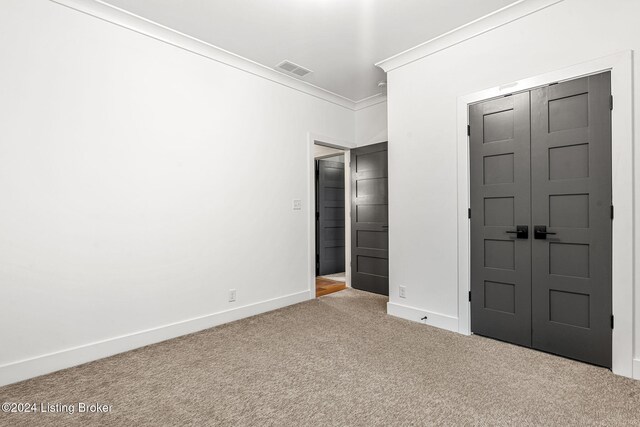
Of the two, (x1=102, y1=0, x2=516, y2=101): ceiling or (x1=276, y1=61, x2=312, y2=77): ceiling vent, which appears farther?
(x1=276, y1=61, x2=312, y2=77): ceiling vent

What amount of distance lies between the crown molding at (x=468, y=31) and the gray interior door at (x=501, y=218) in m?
0.67

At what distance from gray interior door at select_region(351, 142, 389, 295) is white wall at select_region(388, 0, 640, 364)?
783 mm

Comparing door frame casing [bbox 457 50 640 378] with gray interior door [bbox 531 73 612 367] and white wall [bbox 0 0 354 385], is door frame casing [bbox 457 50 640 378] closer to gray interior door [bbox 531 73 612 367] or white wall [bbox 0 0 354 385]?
gray interior door [bbox 531 73 612 367]

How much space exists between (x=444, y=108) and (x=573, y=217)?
1511 millimetres

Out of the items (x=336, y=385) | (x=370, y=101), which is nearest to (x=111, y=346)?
(x=336, y=385)

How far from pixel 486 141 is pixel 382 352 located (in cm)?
214

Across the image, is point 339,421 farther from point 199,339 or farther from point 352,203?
point 352,203

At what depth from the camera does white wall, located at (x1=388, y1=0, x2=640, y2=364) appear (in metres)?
2.36

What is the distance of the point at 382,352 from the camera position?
8.64 feet

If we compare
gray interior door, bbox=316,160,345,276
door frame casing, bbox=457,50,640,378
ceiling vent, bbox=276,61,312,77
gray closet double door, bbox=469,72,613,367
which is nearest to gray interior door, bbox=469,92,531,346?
gray closet double door, bbox=469,72,613,367

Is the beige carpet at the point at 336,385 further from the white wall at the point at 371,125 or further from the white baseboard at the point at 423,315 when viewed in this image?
the white wall at the point at 371,125

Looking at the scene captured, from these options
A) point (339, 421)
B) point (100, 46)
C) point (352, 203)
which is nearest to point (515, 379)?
point (339, 421)

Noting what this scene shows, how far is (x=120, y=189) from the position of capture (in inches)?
107

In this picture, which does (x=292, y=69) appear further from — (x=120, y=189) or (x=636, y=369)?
(x=636, y=369)
